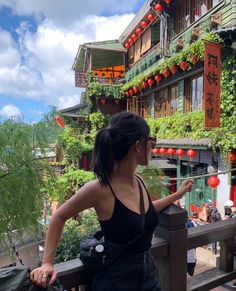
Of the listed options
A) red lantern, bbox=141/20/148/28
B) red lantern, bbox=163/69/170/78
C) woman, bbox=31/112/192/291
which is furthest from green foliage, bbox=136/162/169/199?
red lantern, bbox=141/20/148/28

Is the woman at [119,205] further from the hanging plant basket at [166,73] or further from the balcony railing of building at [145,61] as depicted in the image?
the balcony railing of building at [145,61]

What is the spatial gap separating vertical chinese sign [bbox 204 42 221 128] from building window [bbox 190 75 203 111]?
8.15ft

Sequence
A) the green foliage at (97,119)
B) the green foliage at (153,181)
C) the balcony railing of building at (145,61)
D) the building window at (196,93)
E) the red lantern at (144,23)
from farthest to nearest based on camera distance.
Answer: the green foliage at (97,119)
the red lantern at (144,23)
the balcony railing of building at (145,61)
the building window at (196,93)
the green foliage at (153,181)

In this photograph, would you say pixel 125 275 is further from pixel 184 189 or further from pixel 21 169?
pixel 21 169

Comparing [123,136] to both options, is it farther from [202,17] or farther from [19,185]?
[202,17]

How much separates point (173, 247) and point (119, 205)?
2.42ft

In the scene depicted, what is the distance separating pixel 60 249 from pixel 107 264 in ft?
14.7

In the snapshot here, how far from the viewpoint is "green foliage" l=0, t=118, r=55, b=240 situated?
3.62 metres

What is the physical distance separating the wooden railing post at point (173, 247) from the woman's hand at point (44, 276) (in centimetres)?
87

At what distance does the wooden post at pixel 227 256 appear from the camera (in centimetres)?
244

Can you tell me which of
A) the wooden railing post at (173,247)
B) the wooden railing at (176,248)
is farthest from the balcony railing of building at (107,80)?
the wooden railing post at (173,247)

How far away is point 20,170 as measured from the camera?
3746 millimetres

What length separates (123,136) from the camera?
140 cm

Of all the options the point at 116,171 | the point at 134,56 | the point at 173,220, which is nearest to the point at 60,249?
the point at 173,220
